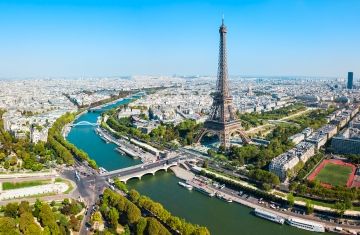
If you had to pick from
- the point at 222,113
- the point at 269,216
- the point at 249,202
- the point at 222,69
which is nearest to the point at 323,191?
the point at 249,202

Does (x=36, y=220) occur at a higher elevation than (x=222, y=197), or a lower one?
higher

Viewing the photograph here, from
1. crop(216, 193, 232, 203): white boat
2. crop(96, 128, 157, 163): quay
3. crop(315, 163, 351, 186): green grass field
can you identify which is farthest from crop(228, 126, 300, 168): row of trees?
crop(96, 128, 157, 163): quay

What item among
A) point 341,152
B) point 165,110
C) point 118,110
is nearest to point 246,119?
point 165,110

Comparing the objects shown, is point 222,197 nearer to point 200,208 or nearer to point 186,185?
point 200,208

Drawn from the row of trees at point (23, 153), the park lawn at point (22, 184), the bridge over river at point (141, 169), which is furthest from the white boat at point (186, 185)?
the row of trees at point (23, 153)

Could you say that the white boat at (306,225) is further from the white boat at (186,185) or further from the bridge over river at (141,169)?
the bridge over river at (141,169)

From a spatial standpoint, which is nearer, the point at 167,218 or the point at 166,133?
the point at 167,218

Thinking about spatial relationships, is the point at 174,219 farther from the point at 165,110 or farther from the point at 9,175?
the point at 165,110
